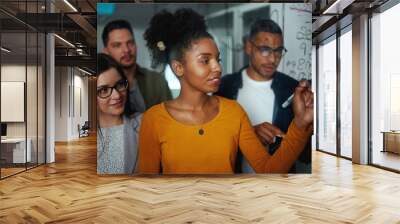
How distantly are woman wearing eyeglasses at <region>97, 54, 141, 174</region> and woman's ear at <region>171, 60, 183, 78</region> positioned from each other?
878 millimetres

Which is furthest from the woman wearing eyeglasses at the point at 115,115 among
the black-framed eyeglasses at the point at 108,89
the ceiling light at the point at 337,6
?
the ceiling light at the point at 337,6

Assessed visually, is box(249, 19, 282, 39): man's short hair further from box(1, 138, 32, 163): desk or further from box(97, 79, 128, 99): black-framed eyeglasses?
box(1, 138, 32, 163): desk

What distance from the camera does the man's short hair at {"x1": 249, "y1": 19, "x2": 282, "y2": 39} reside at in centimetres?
710

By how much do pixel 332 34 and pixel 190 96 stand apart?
221 inches

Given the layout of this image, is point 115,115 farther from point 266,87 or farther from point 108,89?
point 266,87

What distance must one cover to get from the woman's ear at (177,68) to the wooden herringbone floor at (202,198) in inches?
72.0

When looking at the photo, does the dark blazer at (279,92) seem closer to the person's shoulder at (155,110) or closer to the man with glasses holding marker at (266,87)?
the man with glasses holding marker at (266,87)

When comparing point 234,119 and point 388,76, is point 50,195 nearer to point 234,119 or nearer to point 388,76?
point 234,119

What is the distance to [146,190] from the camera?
5.97 metres

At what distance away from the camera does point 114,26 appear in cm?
705

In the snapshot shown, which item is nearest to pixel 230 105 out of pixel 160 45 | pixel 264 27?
pixel 264 27

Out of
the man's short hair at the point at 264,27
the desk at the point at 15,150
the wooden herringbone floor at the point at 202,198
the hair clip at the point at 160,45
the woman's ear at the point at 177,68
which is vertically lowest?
the wooden herringbone floor at the point at 202,198

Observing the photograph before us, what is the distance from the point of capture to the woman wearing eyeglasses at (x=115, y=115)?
7.04 metres

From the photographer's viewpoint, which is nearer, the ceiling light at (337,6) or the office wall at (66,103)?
the ceiling light at (337,6)
